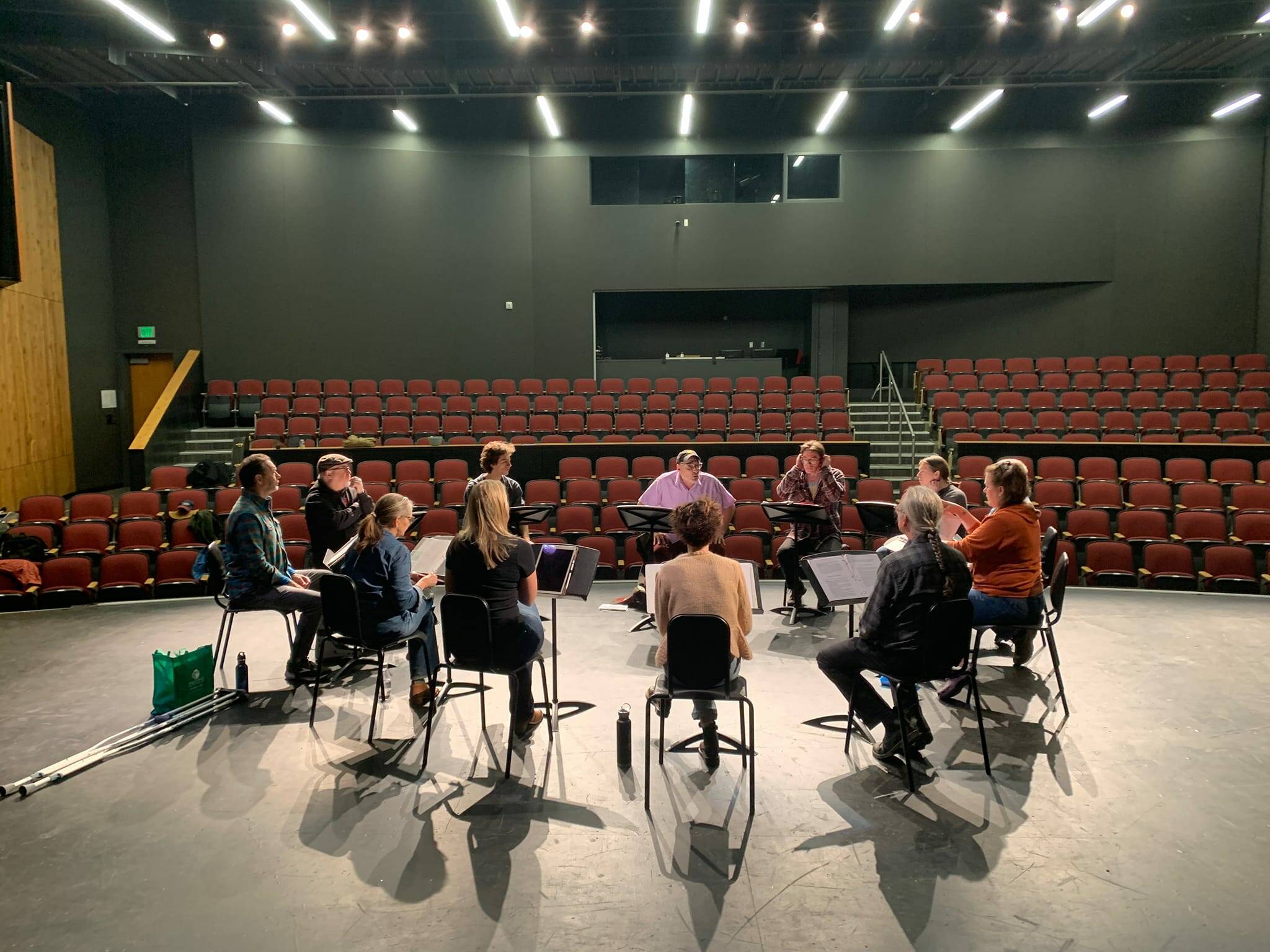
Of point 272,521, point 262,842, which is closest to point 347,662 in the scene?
point 272,521

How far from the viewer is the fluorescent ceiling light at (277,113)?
12430 millimetres

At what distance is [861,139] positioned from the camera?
13.6m

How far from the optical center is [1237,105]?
12445mm

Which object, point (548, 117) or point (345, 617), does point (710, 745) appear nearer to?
point (345, 617)

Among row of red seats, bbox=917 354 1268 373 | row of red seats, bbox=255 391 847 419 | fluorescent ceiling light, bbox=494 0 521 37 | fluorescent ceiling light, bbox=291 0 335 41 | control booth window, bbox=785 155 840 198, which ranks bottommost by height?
row of red seats, bbox=255 391 847 419

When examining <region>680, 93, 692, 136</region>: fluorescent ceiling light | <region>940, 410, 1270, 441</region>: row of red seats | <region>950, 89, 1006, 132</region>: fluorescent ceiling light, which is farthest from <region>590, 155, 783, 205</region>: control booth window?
<region>940, 410, 1270, 441</region>: row of red seats

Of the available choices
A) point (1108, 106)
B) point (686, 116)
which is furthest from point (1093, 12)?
point (686, 116)

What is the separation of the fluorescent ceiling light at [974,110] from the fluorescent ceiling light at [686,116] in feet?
15.3

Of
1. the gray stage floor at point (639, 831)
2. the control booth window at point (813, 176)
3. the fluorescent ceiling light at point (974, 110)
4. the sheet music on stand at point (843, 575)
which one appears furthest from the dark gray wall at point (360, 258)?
the sheet music on stand at point (843, 575)

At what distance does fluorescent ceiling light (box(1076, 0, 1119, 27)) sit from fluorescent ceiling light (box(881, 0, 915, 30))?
7.64ft

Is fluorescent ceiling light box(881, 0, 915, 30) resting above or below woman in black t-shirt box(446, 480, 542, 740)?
above

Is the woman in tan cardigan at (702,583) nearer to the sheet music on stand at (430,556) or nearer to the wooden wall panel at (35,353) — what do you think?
the sheet music on stand at (430,556)

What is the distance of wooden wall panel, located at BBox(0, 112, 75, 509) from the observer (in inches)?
380

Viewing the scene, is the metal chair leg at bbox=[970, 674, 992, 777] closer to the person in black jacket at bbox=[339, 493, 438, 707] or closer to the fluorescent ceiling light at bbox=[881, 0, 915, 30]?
the person in black jacket at bbox=[339, 493, 438, 707]
